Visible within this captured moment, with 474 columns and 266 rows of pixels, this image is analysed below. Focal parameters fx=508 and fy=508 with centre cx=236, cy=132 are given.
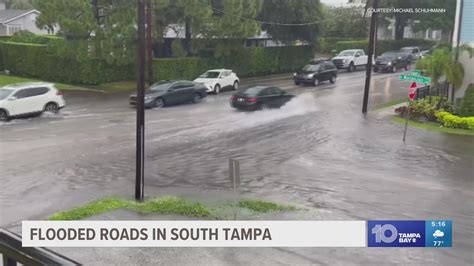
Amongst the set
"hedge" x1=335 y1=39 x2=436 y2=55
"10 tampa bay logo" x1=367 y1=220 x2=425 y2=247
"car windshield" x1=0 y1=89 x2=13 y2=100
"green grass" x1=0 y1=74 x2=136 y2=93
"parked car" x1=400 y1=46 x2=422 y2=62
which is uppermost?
"hedge" x1=335 y1=39 x2=436 y2=55

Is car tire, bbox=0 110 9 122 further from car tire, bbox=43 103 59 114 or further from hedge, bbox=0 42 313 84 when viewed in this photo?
hedge, bbox=0 42 313 84

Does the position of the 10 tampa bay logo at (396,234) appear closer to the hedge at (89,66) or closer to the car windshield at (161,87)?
the car windshield at (161,87)

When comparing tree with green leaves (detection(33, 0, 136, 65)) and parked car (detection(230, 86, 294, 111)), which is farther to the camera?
tree with green leaves (detection(33, 0, 136, 65))

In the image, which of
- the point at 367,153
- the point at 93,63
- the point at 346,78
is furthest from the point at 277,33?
the point at 367,153

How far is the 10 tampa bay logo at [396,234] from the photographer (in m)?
8.64

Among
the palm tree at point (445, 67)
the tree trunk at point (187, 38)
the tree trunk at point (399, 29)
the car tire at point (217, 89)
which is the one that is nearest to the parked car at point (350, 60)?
the tree trunk at point (187, 38)

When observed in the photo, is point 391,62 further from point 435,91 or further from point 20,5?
point 20,5

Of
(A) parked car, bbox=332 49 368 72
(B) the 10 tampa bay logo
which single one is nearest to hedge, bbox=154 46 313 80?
(A) parked car, bbox=332 49 368 72

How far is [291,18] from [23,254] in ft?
142

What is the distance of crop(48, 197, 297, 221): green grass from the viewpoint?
34.1 ft

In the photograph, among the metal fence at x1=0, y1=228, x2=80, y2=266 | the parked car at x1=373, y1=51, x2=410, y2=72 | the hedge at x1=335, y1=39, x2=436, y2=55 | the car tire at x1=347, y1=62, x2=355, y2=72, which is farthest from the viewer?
the hedge at x1=335, y1=39, x2=436, y2=55

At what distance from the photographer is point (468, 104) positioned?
2328 centimetres

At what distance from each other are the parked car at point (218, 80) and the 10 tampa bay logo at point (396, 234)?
78.5 feet

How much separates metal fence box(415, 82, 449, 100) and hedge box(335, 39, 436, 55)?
113ft
